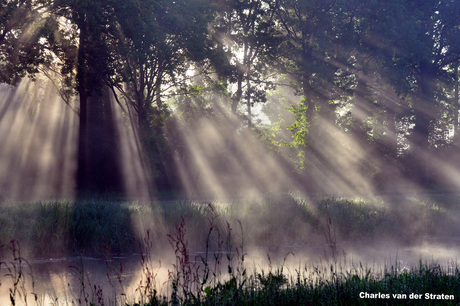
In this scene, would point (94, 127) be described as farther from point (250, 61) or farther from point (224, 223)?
point (224, 223)

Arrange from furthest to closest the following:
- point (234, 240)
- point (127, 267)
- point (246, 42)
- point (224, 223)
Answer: point (246, 42) → point (224, 223) → point (234, 240) → point (127, 267)

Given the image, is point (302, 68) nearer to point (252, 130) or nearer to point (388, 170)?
point (252, 130)

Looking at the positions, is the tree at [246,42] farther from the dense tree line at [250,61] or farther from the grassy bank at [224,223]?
the grassy bank at [224,223]

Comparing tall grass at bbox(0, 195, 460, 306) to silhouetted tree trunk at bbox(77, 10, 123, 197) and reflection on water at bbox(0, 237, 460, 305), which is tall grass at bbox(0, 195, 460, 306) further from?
silhouetted tree trunk at bbox(77, 10, 123, 197)

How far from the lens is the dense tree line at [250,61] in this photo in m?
23.4

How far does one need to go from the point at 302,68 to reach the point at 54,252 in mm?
22937

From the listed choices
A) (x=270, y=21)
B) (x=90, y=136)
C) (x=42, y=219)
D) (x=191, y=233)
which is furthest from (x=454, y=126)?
(x=42, y=219)

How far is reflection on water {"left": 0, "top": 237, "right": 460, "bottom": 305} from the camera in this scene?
695 centimetres

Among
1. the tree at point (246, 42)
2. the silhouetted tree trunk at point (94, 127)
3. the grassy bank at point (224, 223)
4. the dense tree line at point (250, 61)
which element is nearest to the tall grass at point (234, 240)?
the grassy bank at point (224, 223)

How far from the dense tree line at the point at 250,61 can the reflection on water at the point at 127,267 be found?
12.9 m

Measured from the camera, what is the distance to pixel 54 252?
10.6 metres

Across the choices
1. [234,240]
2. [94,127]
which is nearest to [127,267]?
[234,240]

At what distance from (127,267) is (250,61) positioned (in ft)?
85.2

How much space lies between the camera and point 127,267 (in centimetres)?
977
